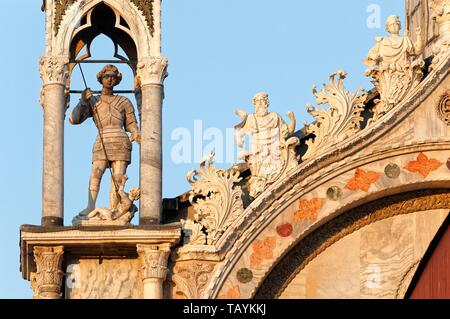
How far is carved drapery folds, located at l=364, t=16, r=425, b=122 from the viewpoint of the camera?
153 ft

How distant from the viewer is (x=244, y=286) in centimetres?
4584

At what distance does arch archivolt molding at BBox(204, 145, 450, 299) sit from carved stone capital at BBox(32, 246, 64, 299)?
1.86 m

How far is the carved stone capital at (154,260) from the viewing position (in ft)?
150

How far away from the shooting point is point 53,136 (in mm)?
46188

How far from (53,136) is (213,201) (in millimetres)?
2062

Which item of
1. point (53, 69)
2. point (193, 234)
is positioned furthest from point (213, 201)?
point (53, 69)

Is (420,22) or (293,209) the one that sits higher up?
(420,22)

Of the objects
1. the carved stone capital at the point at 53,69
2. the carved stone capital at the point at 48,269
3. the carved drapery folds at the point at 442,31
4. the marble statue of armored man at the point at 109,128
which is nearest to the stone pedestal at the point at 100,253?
the carved stone capital at the point at 48,269

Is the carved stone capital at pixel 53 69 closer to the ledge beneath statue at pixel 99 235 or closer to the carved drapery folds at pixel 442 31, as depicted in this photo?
the ledge beneath statue at pixel 99 235

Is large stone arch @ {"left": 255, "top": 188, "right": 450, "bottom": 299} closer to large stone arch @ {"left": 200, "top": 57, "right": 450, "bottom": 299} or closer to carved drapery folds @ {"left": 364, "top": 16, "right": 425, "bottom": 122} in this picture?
large stone arch @ {"left": 200, "top": 57, "right": 450, "bottom": 299}

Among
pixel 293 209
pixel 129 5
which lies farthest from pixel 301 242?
pixel 129 5

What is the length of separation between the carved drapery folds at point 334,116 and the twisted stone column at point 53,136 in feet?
9.68
